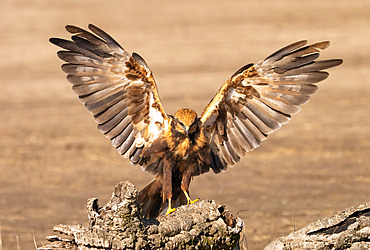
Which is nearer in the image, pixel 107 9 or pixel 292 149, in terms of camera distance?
pixel 292 149

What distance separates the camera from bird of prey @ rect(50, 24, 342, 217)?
6.26 meters

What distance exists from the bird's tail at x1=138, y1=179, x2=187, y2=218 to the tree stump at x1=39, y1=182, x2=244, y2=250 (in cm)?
136

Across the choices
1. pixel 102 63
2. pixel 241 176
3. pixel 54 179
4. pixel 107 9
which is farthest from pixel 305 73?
pixel 107 9

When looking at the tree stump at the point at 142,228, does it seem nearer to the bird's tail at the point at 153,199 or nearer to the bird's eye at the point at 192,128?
the bird's eye at the point at 192,128

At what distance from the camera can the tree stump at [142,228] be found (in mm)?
4402

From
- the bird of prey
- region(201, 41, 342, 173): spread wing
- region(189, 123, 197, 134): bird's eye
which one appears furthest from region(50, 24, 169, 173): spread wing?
region(201, 41, 342, 173): spread wing

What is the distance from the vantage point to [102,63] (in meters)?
6.51

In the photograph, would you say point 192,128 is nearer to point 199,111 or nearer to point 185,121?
point 185,121

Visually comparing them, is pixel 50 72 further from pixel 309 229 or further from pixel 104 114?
pixel 309 229

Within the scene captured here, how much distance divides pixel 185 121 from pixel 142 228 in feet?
5.42

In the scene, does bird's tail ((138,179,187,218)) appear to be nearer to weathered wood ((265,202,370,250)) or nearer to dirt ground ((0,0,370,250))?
dirt ground ((0,0,370,250))

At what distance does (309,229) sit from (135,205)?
1.20 m

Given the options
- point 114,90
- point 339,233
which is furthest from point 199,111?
point 339,233

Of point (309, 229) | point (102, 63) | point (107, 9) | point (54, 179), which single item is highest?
point (107, 9)
